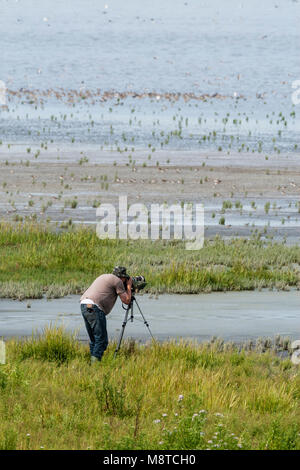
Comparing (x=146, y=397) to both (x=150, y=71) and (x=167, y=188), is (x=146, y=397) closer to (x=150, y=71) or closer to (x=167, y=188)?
(x=167, y=188)

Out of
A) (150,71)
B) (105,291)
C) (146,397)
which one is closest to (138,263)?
(105,291)

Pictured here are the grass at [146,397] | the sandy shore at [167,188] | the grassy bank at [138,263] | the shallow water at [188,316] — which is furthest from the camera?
the sandy shore at [167,188]

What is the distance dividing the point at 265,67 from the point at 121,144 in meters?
64.7

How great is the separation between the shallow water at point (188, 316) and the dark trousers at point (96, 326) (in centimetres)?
294

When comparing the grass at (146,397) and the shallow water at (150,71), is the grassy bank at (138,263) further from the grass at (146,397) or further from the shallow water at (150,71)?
the shallow water at (150,71)

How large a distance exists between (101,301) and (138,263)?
39.3 ft

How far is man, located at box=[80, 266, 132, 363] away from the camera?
1518 centimetres

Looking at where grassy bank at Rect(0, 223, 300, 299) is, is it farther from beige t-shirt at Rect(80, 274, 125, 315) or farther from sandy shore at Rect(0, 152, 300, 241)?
beige t-shirt at Rect(80, 274, 125, 315)

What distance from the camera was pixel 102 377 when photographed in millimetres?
14414

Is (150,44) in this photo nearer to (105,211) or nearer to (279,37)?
(279,37)

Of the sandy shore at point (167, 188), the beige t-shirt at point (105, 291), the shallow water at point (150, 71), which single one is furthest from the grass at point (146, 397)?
the shallow water at point (150, 71)

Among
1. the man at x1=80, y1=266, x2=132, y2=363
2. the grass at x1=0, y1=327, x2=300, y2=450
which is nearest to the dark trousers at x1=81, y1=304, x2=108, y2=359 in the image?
the man at x1=80, y1=266, x2=132, y2=363

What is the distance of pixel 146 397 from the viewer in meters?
13.6

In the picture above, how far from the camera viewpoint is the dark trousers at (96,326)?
49.8 feet
